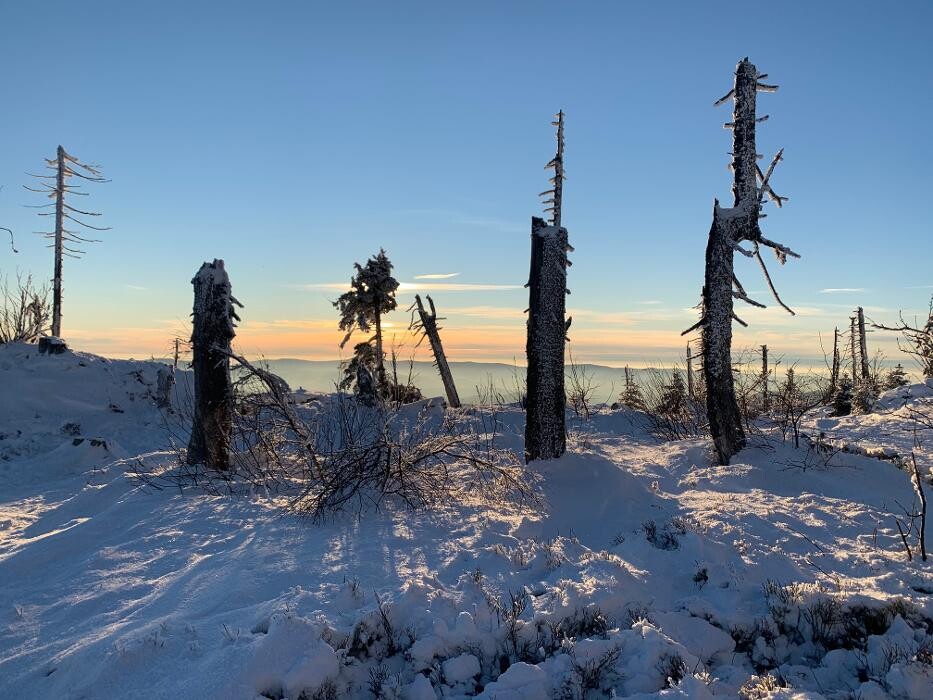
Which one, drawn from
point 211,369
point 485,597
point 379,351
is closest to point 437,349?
point 379,351

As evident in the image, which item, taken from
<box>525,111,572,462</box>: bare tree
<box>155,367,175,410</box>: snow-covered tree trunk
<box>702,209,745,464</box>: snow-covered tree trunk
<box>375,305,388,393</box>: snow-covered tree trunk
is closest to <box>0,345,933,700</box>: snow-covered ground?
<box>525,111,572,462</box>: bare tree

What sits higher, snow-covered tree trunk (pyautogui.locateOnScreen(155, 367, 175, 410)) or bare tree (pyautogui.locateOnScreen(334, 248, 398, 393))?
bare tree (pyautogui.locateOnScreen(334, 248, 398, 393))

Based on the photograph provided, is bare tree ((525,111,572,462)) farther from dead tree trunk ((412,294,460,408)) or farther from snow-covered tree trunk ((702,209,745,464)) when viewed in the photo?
dead tree trunk ((412,294,460,408))

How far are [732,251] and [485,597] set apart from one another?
26.3 ft

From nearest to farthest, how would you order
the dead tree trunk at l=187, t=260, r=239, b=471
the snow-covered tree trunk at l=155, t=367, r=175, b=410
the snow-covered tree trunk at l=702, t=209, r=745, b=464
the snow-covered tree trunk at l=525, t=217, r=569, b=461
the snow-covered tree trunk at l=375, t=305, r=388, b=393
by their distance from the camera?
1. the snow-covered tree trunk at l=525, t=217, r=569, b=461
2. the dead tree trunk at l=187, t=260, r=239, b=471
3. the snow-covered tree trunk at l=702, t=209, r=745, b=464
4. the snow-covered tree trunk at l=155, t=367, r=175, b=410
5. the snow-covered tree trunk at l=375, t=305, r=388, b=393

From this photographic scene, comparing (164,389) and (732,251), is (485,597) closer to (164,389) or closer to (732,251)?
(732,251)

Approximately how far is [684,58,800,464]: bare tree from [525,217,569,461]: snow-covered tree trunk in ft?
8.41

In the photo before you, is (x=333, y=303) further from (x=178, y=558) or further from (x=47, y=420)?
(x=178, y=558)

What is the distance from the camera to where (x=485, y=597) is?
14.3 feet

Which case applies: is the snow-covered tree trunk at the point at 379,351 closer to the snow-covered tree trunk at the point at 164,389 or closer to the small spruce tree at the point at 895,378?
the snow-covered tree trunk at the point at 164,389

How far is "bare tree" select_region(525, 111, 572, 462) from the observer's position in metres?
9.24

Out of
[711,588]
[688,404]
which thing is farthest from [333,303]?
[711,588]

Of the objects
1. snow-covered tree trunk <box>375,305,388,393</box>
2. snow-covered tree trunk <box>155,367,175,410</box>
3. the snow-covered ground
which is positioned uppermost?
snow-covered tree trunk <box>375,305,388,393</box>

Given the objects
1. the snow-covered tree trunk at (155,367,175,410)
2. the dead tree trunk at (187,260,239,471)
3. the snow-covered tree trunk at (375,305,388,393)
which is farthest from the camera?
the snow-covered tree trunk at (375,305,388,393)
